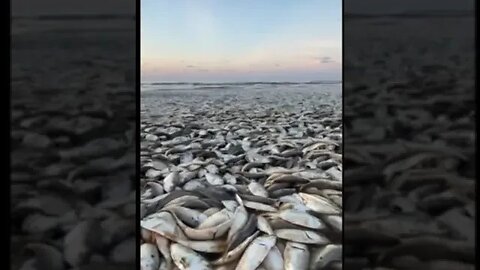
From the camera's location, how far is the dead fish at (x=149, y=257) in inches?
77.8

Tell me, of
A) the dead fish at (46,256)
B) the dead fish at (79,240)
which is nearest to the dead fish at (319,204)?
the dead fish at (79,240)

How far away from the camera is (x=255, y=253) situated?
1970mm

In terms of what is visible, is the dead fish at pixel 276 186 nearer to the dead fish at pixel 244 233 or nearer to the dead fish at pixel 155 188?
the dead fish at pixel 244 233

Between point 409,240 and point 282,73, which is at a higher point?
point 282,73

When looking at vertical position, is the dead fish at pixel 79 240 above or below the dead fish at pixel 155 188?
below

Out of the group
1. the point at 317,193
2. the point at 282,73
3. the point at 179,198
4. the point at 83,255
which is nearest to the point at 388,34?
the point at 282,73

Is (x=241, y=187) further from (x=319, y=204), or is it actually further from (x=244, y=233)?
(x=319, y=204)

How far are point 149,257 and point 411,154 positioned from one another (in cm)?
91

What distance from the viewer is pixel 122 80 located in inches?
79.3

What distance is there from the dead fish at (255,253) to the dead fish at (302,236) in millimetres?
30

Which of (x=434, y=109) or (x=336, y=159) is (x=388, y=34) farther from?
(x=336, y=159)

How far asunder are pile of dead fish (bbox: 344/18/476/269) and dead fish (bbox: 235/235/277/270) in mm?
256

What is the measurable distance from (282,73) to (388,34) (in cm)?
37

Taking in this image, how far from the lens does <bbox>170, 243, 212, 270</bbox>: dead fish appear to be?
197 centimetres
